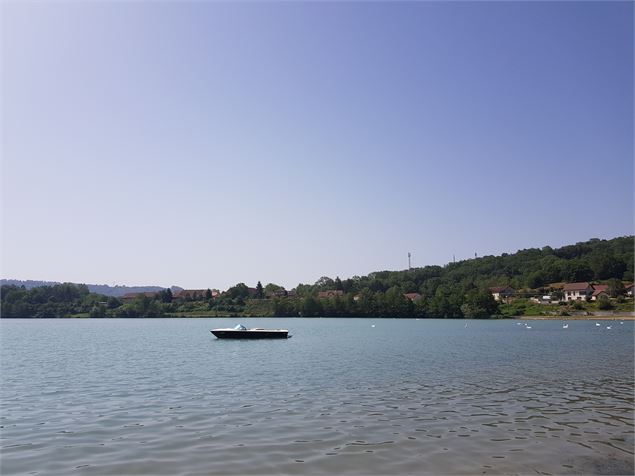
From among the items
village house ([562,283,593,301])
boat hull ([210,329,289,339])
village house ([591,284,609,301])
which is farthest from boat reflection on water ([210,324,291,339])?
village house ([562,283,593,301])

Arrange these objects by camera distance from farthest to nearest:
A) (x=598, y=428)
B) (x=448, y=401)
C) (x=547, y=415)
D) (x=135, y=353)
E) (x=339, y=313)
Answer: (x=339, y=313), (x=135, y=353), (x=448, y=401), (x=547, y=415), (x=598, y=428)

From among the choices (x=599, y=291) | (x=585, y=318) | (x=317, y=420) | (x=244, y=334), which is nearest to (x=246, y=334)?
(x=244, y=334)

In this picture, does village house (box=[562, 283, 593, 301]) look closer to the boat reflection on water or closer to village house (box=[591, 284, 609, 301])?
village house (box=[591, 284, 609, 301])

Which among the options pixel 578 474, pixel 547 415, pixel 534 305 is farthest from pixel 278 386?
pixel 534 305

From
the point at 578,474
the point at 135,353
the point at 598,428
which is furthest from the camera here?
the point at 135,353

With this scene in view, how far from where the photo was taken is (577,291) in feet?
614

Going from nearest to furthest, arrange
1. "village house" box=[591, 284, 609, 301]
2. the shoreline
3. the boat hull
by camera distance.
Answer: the boat hull < the shoreline < "village house" box=[591, 284, 609, 301]

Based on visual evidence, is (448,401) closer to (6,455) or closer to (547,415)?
(547,415)

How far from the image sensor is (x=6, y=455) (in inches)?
548

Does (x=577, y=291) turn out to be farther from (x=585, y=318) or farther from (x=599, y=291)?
(x=585, y=318)

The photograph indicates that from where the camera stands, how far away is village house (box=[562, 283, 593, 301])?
182m

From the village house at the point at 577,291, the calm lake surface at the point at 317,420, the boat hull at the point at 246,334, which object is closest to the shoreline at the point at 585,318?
the village house at the point at 577,291

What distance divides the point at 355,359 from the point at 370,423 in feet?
76.6

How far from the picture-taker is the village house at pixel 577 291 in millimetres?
182500
